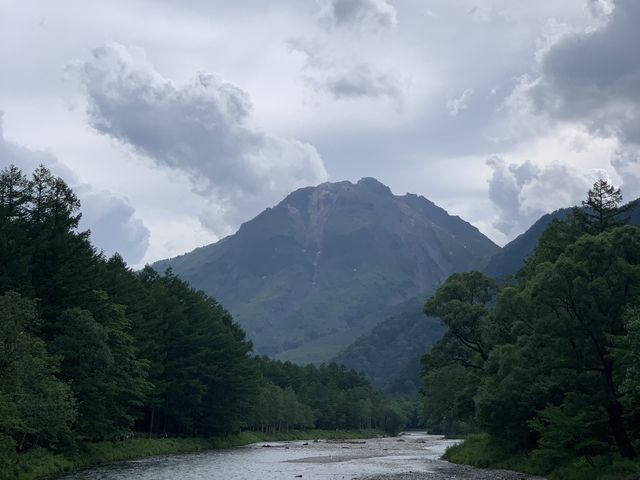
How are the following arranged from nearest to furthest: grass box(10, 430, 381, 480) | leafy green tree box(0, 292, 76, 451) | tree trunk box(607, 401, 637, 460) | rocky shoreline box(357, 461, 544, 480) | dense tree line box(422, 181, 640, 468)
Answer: leafy green tree box(0, 292, 76, 451) → dense tree line box(422, 181, 640, 468) → tree trunk box(607, 401, 637, 460) → grass box(10, 430, 381, 480) → rocky shoreline box(357, 461, 544, 480)

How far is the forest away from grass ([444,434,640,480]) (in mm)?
35507

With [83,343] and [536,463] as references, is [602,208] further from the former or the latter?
[83,343]

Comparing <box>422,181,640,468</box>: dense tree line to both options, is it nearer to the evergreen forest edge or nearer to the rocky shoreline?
the evergreen forest edge

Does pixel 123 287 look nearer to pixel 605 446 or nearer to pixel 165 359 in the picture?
pixel 165 359

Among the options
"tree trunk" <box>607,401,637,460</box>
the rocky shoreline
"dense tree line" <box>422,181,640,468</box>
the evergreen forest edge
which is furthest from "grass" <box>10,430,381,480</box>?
"tree trunk" <box>607,401,637,460</box>

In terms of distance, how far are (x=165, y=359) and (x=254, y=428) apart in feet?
262

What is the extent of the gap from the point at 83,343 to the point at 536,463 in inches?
1530

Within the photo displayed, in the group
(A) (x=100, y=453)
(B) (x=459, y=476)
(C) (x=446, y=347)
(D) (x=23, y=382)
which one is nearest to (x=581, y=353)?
(B) (x=459, y=476)

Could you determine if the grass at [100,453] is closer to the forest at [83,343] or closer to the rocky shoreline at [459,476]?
the forest at [83,343]

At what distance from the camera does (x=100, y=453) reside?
71438 millimetres

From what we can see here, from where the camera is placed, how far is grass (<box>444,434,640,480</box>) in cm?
4188

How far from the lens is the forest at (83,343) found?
4697cm

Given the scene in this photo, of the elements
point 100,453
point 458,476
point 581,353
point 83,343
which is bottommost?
point 458,476

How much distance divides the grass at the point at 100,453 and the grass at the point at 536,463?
37.2 m
